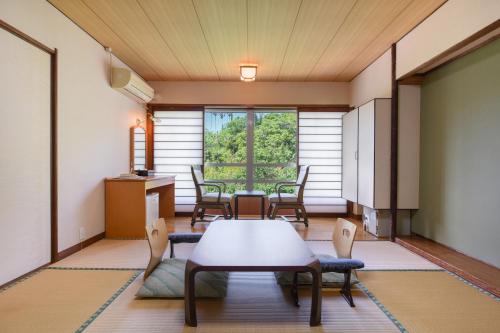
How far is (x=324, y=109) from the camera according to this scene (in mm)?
6188

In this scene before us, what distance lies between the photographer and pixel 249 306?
7.30 ft

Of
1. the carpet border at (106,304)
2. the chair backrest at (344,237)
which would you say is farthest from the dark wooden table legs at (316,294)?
the carpet border at (106,304)

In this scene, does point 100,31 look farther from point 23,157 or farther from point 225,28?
point 23,157

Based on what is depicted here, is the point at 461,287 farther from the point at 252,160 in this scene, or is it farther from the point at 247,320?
the point at 252,160

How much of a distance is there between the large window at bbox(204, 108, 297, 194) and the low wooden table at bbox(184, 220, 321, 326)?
3612 millimetres

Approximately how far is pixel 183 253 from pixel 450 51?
3.56 m

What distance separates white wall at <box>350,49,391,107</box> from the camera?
446 cm

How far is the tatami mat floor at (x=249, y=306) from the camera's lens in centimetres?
197

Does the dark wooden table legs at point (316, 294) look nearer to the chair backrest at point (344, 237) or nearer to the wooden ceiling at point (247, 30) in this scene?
the chair backrest at point (344, 237)

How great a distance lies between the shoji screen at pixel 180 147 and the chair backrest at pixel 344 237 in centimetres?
395

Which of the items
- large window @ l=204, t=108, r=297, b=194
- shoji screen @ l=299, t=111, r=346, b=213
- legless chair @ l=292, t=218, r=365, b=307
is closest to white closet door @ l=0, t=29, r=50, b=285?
legless chair @ l=292, t=218, r=365, b=307

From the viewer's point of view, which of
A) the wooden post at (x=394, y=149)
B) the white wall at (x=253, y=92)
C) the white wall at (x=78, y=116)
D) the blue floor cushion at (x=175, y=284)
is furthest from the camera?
the white wall at (x=253, y=92)

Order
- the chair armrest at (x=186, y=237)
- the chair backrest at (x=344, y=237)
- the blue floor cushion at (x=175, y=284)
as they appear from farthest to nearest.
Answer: the chair armrest at (x=186, y=237) → the chair backrest at (x=344, y=237) → the blue floor cushion at (x=175, y=284)

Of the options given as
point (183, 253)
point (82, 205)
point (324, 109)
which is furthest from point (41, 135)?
point (324, 109)
